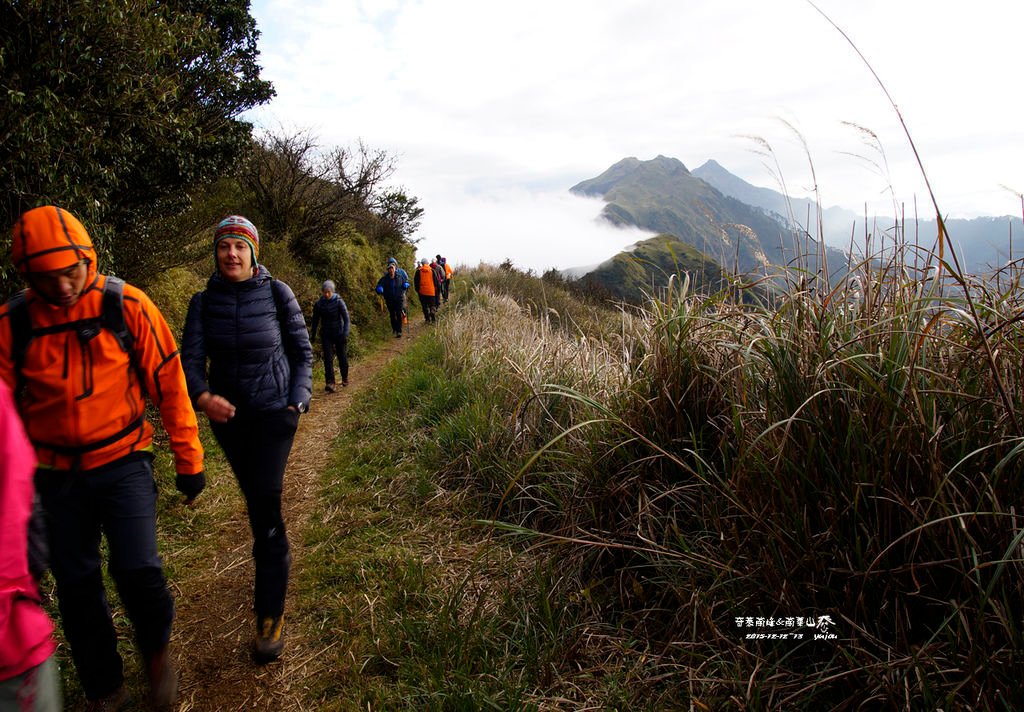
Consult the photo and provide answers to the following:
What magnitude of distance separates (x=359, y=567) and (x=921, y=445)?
2883mm

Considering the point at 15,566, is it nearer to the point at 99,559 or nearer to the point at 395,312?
the point at 99,559

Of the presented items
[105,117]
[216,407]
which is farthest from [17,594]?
[105,117]

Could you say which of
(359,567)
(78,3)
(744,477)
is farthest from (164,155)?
(744,477)

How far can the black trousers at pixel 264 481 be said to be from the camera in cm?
245

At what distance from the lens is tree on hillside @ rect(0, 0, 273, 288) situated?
3.29m

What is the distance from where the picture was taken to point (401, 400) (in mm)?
5789

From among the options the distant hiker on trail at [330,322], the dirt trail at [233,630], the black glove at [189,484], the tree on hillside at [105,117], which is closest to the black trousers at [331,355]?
the distant hiker on trail at [330,322]

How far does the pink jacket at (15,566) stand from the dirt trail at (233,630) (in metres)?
1.35

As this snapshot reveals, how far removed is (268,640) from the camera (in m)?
2.48

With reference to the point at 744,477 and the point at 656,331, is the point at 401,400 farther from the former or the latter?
the point at 744,477

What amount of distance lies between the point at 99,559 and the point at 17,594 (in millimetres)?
983

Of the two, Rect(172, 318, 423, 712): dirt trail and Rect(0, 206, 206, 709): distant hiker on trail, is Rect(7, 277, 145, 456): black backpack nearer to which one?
Rect(0, 206, 206, 709): distant hiker on trail

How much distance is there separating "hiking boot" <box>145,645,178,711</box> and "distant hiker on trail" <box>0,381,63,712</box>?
41.1 inches
